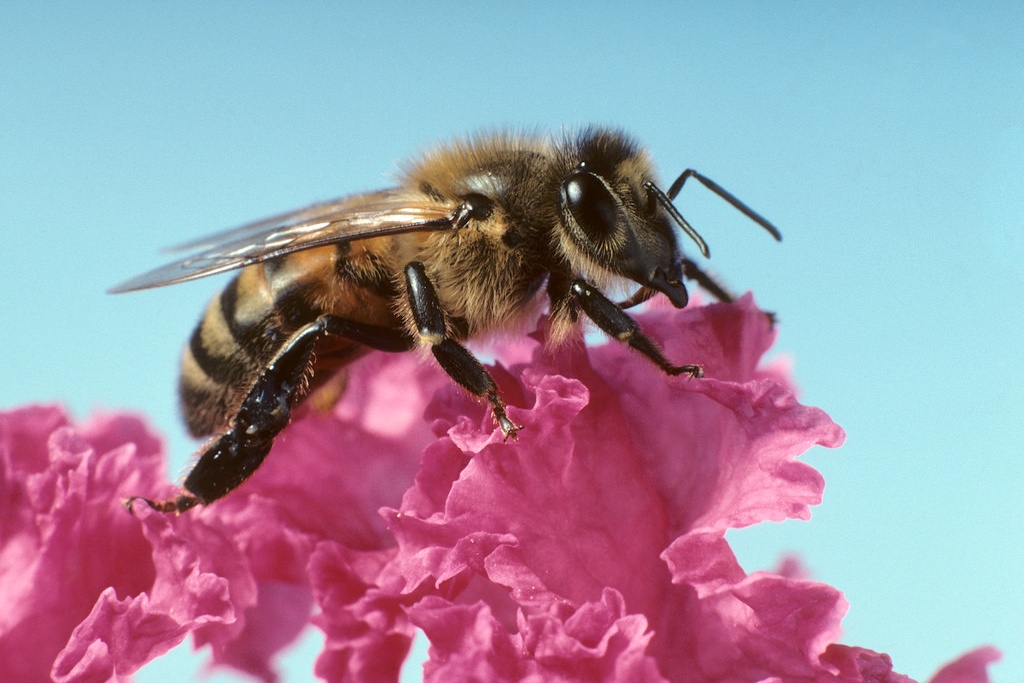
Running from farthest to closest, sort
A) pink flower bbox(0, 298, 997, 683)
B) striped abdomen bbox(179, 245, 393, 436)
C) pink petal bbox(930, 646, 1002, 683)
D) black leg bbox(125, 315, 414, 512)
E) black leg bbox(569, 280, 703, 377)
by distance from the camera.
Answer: striped abdomen bbox(179, 245, 393, 436) → black leg bbox(125, 315, 414, 512) → pink petal bbox(930, 646, 1002, 683) → black leg bbox(569, 280, 703, 377) → pink flower bbox(0, 298, 997, 683)

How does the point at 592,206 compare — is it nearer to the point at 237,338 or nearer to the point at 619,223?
the point at 619,223

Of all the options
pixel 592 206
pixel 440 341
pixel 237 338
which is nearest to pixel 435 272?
pixel 440 341

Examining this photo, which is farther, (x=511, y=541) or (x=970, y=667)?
(x=970, y=667)

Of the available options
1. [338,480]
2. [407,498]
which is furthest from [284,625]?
[407,498]

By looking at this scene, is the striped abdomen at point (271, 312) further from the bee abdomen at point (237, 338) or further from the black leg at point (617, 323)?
the black leg at point (617, 323)

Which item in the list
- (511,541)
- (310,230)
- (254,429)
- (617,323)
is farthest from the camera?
(310,230)

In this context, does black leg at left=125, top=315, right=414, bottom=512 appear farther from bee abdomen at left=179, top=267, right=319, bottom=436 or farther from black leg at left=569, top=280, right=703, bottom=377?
black leg at left=569, top=280, right=703, bottom=377

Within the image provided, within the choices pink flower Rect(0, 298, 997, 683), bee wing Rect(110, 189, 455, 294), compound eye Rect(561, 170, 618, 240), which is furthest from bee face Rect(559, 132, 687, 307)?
bee wing Rect(110, 189, 455, 294)
